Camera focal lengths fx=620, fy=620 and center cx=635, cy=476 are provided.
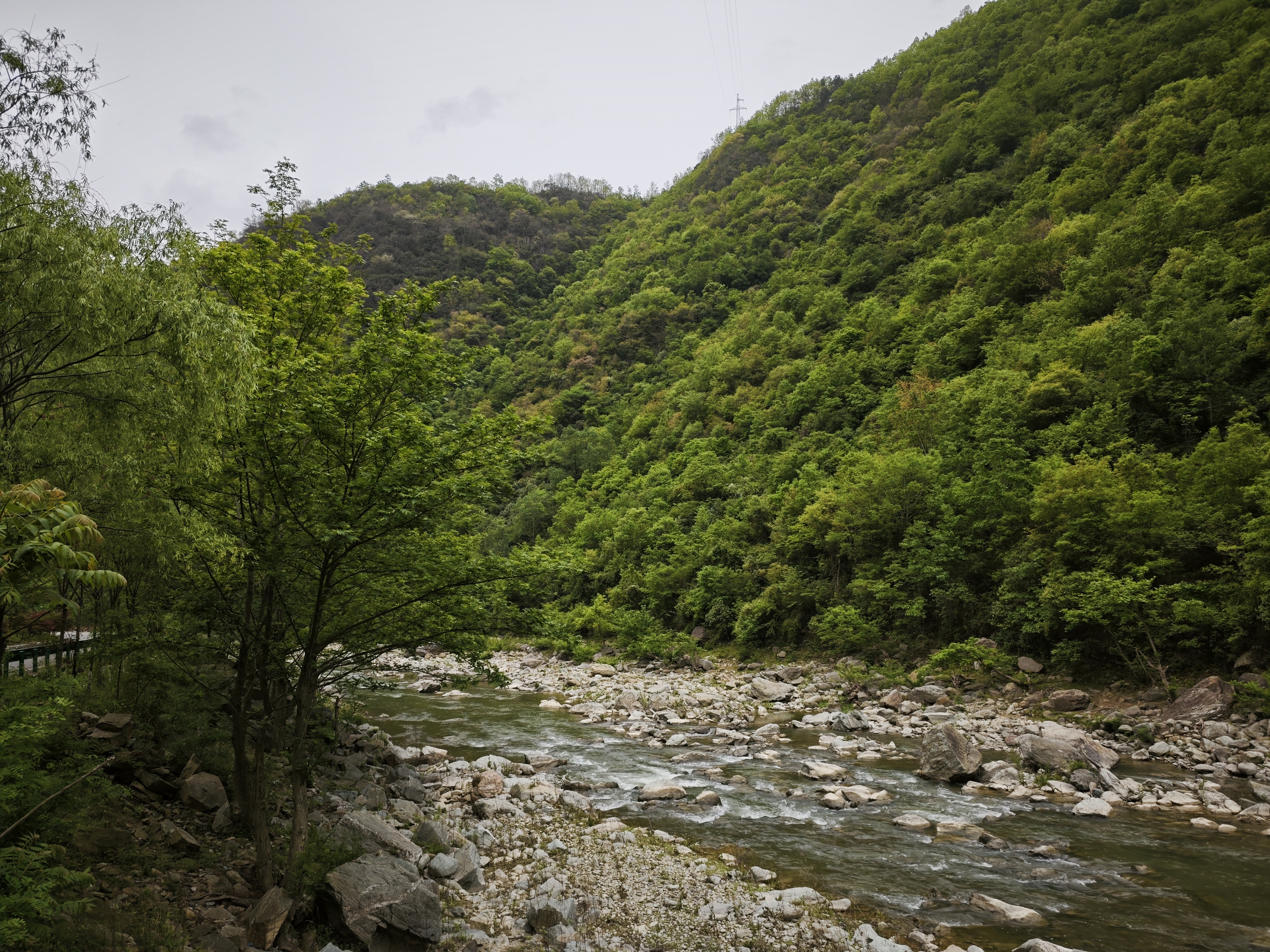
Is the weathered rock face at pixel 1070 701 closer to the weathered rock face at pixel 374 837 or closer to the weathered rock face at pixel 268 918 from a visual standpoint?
the weathered rock face at pixel 374 837

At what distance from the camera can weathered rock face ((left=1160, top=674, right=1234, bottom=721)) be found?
48.6 ft

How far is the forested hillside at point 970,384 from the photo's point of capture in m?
18.8

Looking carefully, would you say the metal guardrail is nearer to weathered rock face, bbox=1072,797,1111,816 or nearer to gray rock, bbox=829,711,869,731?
weathered rock face, bbox=1072,797,1111,816

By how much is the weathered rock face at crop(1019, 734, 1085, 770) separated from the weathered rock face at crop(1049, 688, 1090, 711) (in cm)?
457

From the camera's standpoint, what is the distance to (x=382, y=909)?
6.54 m

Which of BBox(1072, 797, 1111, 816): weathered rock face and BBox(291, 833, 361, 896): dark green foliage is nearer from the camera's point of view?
BBox(291, 833, 361, 896): dark green foliage

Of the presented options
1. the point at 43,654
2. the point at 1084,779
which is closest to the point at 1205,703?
the point at 1084,779

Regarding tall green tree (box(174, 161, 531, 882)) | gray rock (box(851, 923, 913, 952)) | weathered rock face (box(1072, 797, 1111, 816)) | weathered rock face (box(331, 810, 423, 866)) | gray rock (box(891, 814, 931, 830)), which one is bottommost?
weathered rock face (box(1072, 797, 1111, 816))

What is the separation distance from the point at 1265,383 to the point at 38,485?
1176 inches

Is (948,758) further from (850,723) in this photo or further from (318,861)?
(318,861)

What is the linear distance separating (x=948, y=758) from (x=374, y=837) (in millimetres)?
11265

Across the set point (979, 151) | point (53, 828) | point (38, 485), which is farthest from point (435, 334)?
point (979, 151)

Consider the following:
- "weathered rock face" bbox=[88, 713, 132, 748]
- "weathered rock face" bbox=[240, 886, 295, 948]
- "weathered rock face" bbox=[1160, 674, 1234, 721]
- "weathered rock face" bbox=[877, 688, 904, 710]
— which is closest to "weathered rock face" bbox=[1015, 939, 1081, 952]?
"weathered rock face" bbox=[240, 886, 295, 948]

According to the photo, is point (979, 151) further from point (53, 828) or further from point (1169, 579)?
point (53, 828)
